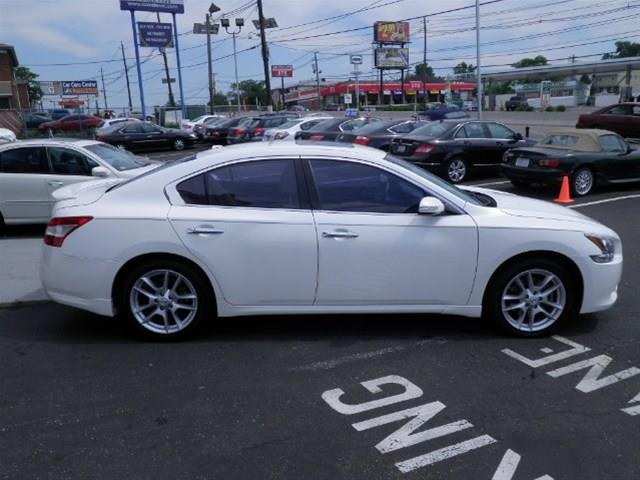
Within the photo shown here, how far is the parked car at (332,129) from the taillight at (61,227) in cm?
1318

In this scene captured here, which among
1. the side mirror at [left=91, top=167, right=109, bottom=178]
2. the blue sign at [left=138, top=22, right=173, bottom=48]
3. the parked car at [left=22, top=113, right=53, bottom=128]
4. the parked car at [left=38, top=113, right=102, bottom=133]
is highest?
the blue sign at [left=138, top=22, right=173, bottom=48]

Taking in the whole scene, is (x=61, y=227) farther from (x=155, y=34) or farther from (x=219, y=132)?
(x=155, y=34)

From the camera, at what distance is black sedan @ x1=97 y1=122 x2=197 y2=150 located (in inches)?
985

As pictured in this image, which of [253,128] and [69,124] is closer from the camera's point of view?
[253,128]

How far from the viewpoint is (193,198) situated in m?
4.62

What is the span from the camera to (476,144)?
1409 cm

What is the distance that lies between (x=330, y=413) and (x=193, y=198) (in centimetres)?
196

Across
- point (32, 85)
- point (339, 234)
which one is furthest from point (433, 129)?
point (32, 85)

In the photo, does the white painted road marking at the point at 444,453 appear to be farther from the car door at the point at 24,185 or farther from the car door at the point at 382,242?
the car door at the point at 24,185

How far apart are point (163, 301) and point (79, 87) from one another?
37.9 m

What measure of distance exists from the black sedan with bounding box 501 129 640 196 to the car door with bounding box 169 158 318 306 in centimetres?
837

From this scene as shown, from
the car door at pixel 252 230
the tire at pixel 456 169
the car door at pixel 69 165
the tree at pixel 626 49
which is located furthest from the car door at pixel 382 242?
the tree at pixel 626 49

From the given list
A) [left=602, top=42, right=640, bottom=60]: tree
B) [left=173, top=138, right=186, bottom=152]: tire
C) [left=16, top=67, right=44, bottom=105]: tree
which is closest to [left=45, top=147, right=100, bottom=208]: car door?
[left=173, top=138, right=186, bottom=152]: tire

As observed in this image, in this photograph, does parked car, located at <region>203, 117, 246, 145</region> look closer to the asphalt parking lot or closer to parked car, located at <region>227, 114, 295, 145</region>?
parked car, located at <region>227, 114, 295, 145</region>
